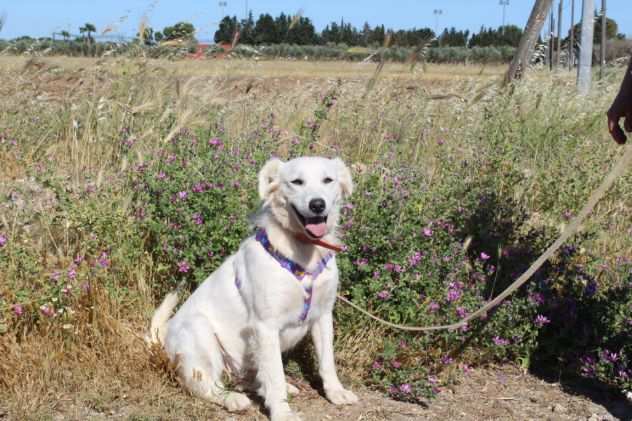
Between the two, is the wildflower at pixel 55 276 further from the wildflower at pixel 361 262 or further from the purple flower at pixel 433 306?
the purple flower at pixel 433 306

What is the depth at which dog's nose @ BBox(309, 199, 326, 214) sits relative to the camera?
10.7 feet

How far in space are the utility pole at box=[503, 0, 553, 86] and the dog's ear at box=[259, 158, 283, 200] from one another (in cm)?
460

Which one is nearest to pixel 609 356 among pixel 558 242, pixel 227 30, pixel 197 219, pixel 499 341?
pixel 499 341

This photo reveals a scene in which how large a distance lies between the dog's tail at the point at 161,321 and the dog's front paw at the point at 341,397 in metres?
0.96

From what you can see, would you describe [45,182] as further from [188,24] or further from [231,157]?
[188,24]

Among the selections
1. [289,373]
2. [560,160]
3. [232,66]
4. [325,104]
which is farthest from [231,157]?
[560,160]

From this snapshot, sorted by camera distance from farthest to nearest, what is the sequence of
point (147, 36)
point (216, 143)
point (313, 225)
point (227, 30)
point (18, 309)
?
point (227, 30) → point (147, 36) → point (216, 143) → point (18, 309) → point (313, 225)

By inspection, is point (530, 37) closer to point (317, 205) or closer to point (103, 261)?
point (317, 205)

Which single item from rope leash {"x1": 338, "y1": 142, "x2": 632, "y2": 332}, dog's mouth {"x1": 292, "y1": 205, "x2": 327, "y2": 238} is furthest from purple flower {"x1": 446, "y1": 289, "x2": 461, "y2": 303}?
dog's mouth {"x1": 292, "y1": 205, "x2": 327, "y2": 238}

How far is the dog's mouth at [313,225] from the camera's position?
11.1ft

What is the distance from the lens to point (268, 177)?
11.6 ft

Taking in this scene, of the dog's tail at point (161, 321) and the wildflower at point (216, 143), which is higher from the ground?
the wildflower at point (216, 143)

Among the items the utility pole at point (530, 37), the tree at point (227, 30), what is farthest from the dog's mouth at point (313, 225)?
the utility pole at point (530, 37)

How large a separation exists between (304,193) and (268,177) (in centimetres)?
28
